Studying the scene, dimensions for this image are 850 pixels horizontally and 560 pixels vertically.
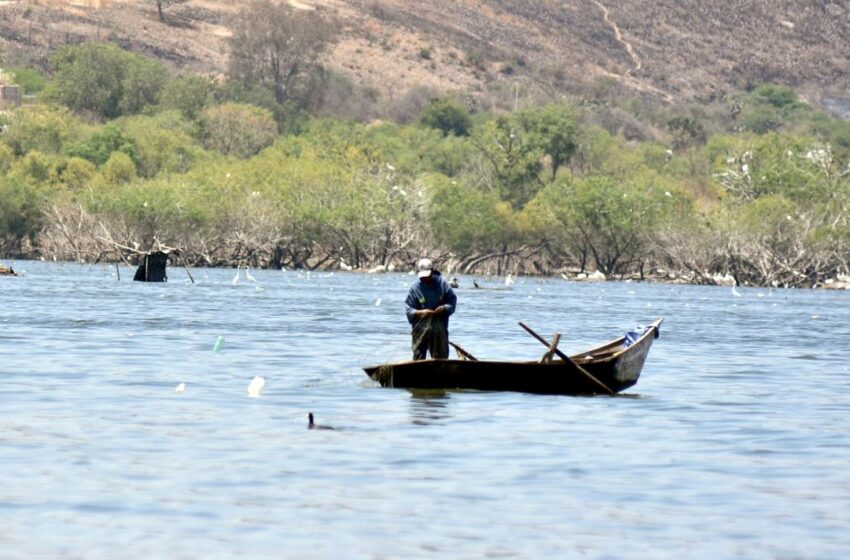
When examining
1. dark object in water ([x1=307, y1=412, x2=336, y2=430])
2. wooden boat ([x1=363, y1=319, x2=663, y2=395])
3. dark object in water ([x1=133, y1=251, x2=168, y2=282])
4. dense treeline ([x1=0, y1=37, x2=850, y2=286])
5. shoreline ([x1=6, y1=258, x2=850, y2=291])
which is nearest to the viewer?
dark object in water ([x1=307, y1=412, x2=336, y2=430])

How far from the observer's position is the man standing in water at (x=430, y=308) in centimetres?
2783

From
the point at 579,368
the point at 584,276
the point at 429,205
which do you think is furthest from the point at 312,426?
the point at 429,205

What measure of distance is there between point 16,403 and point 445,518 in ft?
34.6

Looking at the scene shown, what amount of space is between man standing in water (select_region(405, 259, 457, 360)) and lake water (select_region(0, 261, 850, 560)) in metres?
0.84

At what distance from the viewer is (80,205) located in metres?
120

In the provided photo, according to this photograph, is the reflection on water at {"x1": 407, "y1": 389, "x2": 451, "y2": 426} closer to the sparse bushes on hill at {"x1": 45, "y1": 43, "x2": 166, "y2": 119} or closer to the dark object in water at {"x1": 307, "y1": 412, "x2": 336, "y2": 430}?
the dark object in water at {"x1": 307, "y1": 412, "x2": 336, "y2": 430}

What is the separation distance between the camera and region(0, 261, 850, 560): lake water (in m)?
16.4

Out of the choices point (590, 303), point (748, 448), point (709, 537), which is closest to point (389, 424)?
point (748, 448)

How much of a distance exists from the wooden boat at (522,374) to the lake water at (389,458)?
0.24 metres

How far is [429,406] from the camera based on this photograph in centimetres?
2708

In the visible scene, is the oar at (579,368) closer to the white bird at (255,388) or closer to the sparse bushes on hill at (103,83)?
the white bird at (255,388)

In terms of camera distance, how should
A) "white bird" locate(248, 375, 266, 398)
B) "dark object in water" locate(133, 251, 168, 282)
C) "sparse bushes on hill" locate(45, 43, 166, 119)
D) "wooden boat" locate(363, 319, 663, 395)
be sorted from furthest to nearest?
1. "sparse bushes on hill" locate(45, 43, 166, 119)
2. "dark object in water" locate(133, 251, 168, 282)
3. "white bird" locate(248, 375, 266, 398)
4. "wooden boat" locate(363, 319, 663, 395)

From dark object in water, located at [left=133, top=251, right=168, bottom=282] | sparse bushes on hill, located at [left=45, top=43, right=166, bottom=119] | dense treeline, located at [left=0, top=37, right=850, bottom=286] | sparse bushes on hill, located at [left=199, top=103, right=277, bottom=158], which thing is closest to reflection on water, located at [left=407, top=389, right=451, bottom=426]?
dark object in water, located at [left=133, top=251, right=168, bottom=282]

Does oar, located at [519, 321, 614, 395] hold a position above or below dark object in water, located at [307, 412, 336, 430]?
above
